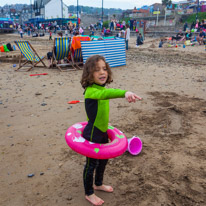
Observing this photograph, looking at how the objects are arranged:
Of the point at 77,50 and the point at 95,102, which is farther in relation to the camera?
the point at 77,50

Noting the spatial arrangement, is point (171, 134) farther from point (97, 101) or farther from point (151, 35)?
point (151, 35)

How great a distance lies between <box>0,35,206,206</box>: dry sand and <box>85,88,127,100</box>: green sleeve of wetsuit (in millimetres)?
1264

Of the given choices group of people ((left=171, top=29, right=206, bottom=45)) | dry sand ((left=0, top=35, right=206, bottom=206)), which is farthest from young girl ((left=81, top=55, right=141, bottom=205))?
group of people ((left=171, top=29, right=206, bottom=45))

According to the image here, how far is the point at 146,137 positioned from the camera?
3740mm

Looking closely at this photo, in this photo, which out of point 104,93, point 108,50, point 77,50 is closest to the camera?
→ point 104,93

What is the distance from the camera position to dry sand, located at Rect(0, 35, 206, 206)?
8.09 feet

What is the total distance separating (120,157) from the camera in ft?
10.5

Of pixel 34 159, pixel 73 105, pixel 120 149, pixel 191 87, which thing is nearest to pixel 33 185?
pixel 34 159

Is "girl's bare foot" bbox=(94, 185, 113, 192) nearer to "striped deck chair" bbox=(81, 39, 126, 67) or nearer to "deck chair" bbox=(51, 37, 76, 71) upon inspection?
"deck chair" bbox=(51, 37, 76, 71)

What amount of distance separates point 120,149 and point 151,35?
28916 mm

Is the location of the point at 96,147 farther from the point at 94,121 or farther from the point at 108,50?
the point at 108,50

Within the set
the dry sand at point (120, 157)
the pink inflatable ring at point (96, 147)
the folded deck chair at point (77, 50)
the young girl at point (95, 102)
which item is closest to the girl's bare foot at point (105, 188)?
the dry sand at point (120, 157)

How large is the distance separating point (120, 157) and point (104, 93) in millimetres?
1642

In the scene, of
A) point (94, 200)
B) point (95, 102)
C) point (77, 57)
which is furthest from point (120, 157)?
point (77, 57)
